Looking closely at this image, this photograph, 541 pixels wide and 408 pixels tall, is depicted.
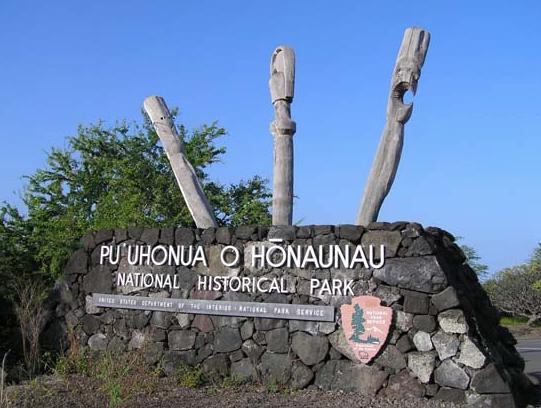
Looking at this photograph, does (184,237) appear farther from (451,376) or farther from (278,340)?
(451,376)

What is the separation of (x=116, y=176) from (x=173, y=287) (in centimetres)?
1081

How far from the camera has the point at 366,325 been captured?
7363mm

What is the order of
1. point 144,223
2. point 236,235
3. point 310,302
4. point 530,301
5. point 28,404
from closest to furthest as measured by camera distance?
point 28,404, point 310,302, point 236,235, point 144,223, point 530,301

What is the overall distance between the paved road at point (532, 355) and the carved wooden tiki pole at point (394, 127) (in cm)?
343

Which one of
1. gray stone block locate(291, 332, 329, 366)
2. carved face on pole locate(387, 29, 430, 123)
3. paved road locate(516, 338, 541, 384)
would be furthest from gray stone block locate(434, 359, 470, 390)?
carved face on pole locate(387, 29, 430, 123)

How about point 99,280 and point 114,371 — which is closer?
point 114,371

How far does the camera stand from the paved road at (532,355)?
9858 millimetres

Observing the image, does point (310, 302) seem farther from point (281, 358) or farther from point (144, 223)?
point (144, 223)

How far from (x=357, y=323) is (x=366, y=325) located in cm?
11

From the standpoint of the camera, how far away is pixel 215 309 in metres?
8.21

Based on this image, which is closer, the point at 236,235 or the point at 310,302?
the point at 310,302

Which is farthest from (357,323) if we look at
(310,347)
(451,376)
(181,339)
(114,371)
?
(114,371)

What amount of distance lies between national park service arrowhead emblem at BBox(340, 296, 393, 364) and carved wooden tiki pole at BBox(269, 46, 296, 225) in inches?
68.3

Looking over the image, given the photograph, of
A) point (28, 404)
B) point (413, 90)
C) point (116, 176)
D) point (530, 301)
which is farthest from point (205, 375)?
point (530, 301)
